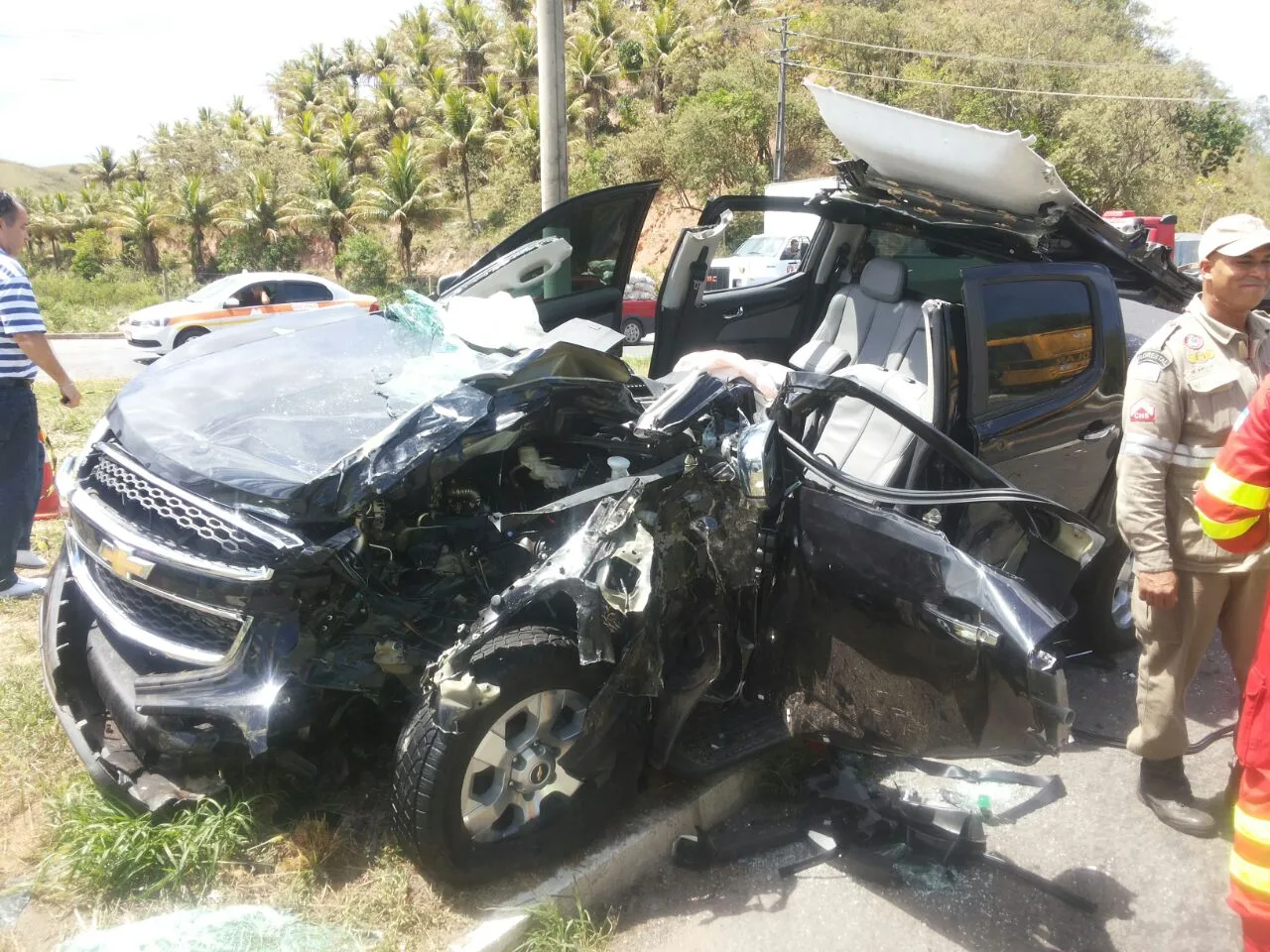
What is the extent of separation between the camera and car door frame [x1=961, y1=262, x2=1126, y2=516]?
344 cm

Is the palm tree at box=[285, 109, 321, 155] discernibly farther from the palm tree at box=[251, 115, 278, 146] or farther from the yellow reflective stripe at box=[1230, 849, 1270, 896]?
the yellow reflective stripe at box=[1230, 849, 1270, 896]

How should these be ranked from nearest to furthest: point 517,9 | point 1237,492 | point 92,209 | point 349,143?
1. point 1237,492
2. point 349,143
3. point 92,209
4. point 517,9

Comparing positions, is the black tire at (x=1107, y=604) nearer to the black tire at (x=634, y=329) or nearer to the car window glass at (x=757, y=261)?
the car window glass at (x=757, y=261)

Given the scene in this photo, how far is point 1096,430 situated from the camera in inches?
153

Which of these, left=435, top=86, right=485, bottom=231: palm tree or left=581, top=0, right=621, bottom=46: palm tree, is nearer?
left=435, top=86, right=485, bottom=231: palm tree

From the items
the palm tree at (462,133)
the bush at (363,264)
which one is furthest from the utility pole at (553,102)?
the palm tree at (462,133)

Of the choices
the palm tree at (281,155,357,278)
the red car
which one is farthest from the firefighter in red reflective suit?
the palm tree at (281,155,357,278)

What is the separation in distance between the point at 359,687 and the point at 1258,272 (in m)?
3.07

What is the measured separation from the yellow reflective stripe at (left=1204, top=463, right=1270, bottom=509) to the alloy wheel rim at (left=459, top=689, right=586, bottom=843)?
184 centimetres

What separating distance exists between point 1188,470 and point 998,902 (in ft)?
5.04

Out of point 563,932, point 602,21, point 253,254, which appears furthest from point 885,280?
point 602,21

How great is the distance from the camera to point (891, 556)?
257 cm

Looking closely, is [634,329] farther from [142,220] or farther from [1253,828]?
[142,220]

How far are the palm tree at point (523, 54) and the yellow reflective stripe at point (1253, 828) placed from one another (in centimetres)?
4429
